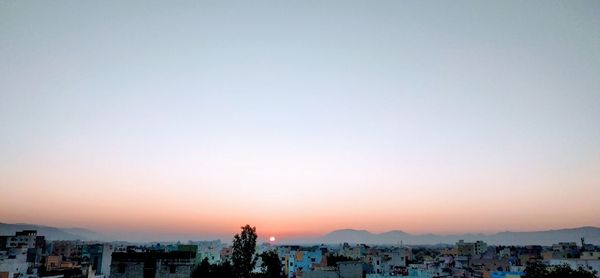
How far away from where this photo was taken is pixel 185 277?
34938 millimetres

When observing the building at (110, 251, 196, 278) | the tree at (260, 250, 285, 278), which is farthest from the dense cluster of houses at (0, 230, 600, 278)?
the tree at (260, 250, 285, 278)

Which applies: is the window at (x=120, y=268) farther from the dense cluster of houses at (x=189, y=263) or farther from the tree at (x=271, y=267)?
the tree at (x=271, y=267)

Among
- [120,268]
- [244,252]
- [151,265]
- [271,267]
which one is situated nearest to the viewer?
[120,268]

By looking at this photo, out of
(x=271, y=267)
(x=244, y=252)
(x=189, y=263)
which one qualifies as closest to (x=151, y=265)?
(x=189, y=263)

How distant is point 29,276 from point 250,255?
29.2 meters

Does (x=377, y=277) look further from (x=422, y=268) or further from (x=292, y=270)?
(x=292, y=270)

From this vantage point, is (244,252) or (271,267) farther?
(271,267)

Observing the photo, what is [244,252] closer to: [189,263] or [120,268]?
[189,263]

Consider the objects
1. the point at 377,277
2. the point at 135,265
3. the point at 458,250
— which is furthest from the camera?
the point at 458,250

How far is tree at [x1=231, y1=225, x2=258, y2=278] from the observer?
1515 inches

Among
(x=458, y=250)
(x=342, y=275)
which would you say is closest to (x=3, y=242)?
(x=342, y=275)

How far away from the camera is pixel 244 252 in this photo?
127 ft

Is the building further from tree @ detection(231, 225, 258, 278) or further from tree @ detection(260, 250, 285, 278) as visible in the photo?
tree @ detection(260, 250, 285, 278)

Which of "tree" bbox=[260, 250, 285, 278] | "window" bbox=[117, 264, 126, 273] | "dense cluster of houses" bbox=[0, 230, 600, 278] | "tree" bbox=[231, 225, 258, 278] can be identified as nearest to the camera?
"window" bbox=[117, 264, 126, 273]
